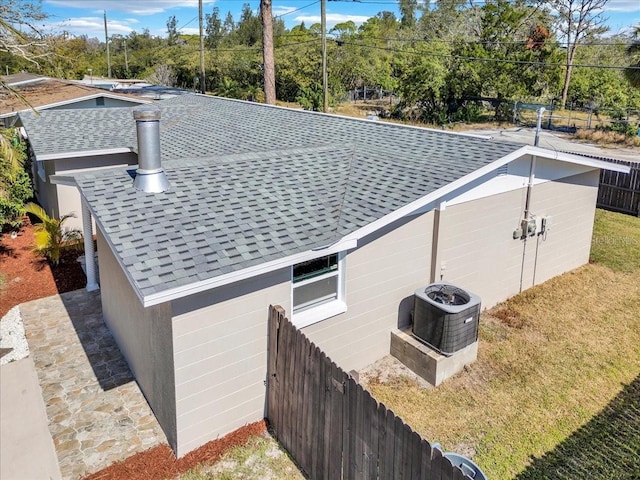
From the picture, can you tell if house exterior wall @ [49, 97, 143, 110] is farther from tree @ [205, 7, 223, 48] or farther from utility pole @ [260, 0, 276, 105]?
tree @ [205, 7, 223, 48]

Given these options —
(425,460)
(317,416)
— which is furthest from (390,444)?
(317,416)

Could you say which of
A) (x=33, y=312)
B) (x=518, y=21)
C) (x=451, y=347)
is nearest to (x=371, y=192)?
(x=451, y=347)

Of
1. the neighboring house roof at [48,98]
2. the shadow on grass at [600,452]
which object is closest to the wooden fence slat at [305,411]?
the shadow on grass at [600,452]

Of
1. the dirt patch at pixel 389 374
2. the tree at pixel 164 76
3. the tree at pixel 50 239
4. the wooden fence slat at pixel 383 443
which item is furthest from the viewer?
the tree at pixel 164 76

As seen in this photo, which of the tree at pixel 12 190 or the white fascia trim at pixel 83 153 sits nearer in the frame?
the white fascia trim at pixel 83 153

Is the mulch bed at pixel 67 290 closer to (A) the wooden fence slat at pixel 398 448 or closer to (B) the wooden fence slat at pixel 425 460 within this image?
(A) the wooden fence slat at pixel 398 448

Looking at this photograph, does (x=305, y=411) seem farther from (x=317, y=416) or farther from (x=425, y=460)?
(x=425, y=460)

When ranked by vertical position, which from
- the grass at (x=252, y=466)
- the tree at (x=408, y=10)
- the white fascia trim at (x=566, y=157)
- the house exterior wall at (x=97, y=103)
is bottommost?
the grass at (x=252, y=466)
